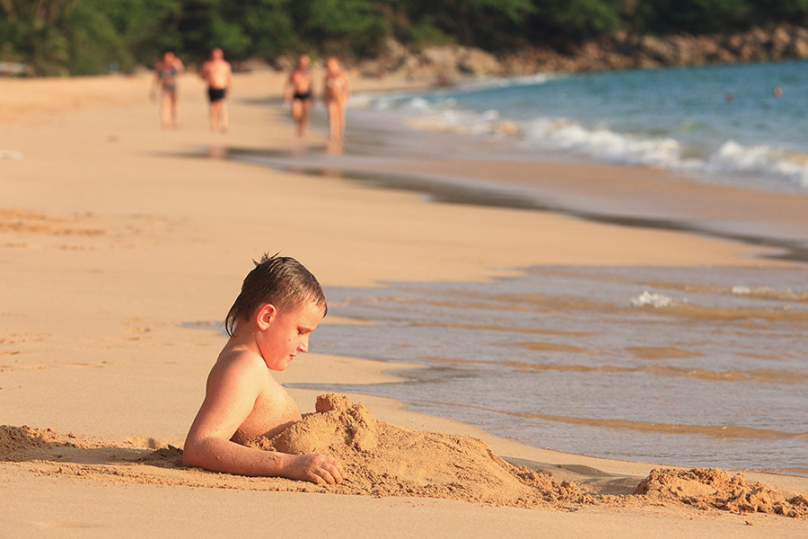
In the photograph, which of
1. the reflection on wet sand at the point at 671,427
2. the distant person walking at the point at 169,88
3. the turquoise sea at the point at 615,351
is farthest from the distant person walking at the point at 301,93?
the reflection on wet sand at the point at 671,427

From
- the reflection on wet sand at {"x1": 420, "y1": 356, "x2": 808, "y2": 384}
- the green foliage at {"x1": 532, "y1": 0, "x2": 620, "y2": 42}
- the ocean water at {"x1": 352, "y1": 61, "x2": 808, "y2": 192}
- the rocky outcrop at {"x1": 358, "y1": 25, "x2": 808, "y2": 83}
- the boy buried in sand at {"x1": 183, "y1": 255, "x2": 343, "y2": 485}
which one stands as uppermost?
the green foliage at {"x1": 532, "y1": 0, "x2": 620, "y2": 42}

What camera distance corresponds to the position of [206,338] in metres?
5.25

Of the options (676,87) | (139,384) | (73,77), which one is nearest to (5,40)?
Result: (73,77)

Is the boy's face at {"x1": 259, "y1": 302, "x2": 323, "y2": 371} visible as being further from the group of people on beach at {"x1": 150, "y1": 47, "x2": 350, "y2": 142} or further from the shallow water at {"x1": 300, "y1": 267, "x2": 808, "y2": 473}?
the group of people on beach at {"x1": 150, "y1": 47, "x2": 350, "y2": 142}

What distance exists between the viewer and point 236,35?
65938mm

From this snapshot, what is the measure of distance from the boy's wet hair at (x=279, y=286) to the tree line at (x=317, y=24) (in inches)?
1708

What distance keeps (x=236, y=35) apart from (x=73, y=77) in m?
20.7

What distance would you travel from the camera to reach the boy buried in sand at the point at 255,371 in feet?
10.4

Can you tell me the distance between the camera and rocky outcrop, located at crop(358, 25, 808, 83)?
78.6 metres

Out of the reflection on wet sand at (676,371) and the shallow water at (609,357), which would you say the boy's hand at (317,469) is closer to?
the shallow water at (609,357)

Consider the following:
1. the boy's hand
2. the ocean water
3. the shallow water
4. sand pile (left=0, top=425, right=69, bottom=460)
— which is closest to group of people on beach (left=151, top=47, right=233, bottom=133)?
the ocean water

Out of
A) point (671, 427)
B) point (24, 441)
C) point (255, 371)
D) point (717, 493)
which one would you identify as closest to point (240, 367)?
point (255, 371)

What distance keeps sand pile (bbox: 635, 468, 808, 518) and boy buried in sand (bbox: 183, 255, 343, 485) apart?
1.09 meters

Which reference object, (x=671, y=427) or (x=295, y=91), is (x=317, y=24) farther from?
(x=671, y=427)
